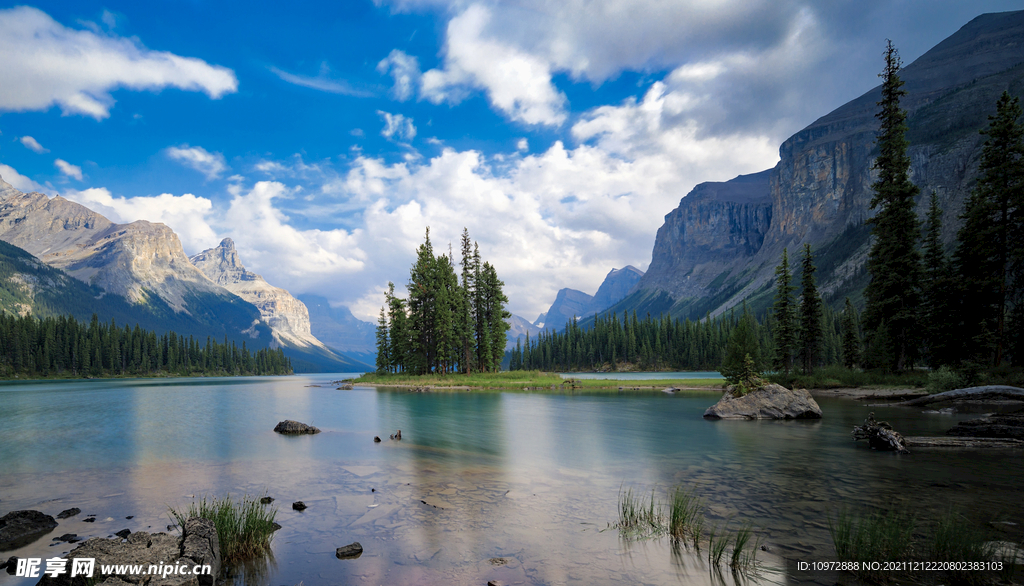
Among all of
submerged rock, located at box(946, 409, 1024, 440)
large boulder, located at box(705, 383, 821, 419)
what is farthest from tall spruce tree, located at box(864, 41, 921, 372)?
submerged rock, located at box(946, 409, 1024, 440)

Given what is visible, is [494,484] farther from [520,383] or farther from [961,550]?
[520,383]

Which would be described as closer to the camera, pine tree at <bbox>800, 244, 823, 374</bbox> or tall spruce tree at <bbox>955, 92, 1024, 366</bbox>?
tall spruce tree at <bbox>955, 92, 1024, 366</bbox>

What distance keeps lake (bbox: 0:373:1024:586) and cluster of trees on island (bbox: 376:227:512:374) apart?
40.3 m

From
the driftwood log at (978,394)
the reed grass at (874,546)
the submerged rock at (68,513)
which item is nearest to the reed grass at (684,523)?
the reed grass at (874,546)

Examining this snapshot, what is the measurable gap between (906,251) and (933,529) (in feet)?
131

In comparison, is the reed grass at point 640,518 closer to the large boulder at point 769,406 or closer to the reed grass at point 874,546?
the reed grass at point 874,546

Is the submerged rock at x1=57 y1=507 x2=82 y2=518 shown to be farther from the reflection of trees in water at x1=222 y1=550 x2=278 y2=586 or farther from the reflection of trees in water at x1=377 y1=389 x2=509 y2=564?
the reflection of trees in water at x1=377 y1=389 x2=509 y2=564

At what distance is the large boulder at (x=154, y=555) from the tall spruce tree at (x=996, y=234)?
47.4 m

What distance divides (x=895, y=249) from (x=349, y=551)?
49.1 m

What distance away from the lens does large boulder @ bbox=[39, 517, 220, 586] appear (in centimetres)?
745

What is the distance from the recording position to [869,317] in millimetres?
42031

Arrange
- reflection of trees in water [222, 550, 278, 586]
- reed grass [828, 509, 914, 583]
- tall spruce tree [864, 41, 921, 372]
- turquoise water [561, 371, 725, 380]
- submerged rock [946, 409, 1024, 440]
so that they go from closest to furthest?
reed grass [828, 509, 914, 583], reflection of trees in water [222, 550, 278, 586], submerged rock [946, 409, 1024, 440], tall spruce tree [864, 41, 921, 372], turquoise water [561, 371, 725, 380]

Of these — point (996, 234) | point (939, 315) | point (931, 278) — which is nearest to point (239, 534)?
point (996, 234)

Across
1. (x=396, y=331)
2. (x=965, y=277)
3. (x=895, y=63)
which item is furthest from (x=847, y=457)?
(x=396, y=331)
